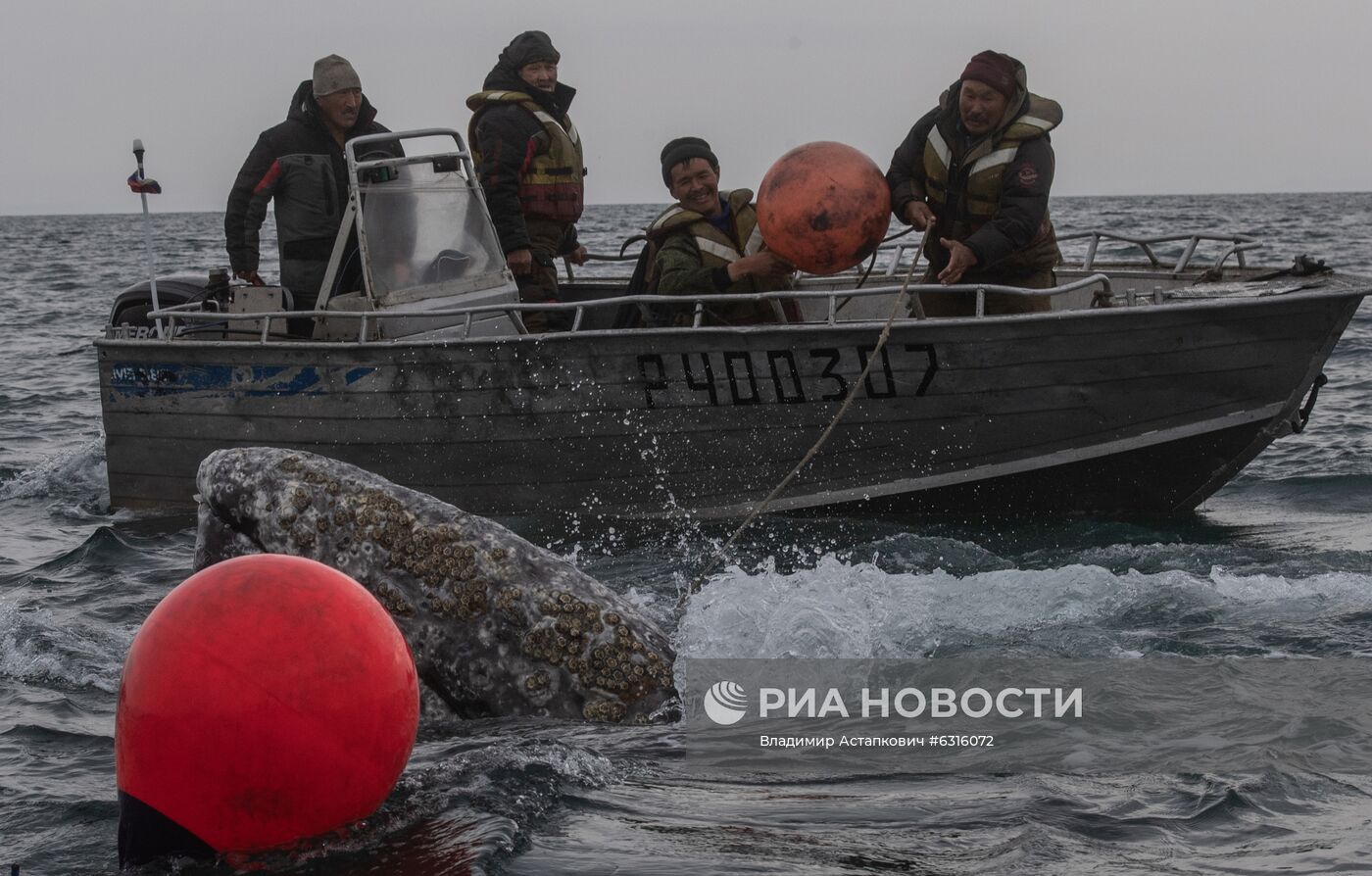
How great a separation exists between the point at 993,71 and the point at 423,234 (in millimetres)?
3490

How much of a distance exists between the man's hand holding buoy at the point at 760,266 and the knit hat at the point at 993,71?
4.79 feet

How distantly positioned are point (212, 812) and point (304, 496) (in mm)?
1633

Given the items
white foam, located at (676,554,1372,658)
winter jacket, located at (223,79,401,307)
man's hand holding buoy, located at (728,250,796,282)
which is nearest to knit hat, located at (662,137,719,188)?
man's hand holding buoy, located at (728,250,796,282)

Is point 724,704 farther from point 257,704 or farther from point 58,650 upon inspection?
point 58,650

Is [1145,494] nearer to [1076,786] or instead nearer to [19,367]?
[1076,786]

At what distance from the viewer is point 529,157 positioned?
10.1 m

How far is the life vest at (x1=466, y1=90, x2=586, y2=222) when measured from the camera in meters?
10.1

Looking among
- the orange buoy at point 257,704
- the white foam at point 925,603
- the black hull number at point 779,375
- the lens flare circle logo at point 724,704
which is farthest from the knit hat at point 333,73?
the orange buoy at point 257,704

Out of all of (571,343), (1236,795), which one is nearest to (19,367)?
(571,343)

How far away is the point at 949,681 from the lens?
5941 millimetres

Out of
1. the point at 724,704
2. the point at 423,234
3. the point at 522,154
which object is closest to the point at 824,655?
the point at 724,704

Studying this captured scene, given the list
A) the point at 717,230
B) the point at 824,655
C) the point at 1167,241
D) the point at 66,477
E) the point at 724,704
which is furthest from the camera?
the point at 66,477

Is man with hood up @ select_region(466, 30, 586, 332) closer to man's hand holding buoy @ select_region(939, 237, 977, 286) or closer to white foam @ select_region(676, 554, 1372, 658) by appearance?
man's hand holding buoy @ select_region(939, 237, 977, 286)

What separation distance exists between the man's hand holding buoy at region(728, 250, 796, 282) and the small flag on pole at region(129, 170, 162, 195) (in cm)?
361
